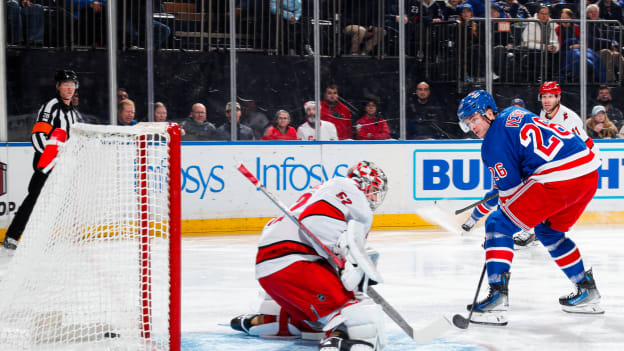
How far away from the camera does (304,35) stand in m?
6.97

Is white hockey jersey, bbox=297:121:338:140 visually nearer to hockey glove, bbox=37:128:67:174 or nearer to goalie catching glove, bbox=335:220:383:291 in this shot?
hockey glove, bbox=37:128:67:174

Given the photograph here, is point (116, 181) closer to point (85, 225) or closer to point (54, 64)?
point (85, 225)

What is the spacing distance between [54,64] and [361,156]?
2.56 metres

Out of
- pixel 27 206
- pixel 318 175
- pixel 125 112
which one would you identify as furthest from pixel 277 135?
pixel 27 206

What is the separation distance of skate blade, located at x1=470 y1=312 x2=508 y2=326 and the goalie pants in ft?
2.60

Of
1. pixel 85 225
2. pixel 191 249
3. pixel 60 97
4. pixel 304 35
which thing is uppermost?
pixel 304 35

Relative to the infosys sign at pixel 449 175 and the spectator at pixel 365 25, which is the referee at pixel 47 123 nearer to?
the spectator at pixel 365 25

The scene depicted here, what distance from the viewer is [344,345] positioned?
262 cm

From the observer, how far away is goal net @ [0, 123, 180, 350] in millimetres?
2648

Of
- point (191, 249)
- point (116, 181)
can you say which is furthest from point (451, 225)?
point (116, 181)

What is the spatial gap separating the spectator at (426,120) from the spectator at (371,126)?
21cm

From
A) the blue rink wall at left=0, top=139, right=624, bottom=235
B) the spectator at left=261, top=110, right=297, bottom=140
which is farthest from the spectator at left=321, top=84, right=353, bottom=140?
the spectator at left=261, top=110, right=297, bottom=140

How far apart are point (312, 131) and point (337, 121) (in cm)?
24

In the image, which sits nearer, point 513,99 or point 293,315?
point 293,315
